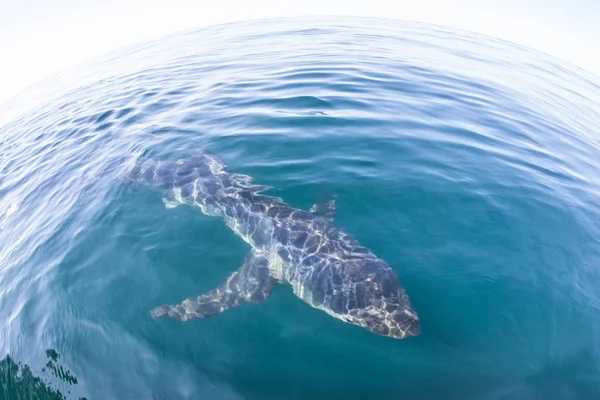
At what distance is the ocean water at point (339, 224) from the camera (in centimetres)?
786

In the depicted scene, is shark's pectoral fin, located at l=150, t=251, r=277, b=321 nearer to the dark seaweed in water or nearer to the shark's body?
the shark's body

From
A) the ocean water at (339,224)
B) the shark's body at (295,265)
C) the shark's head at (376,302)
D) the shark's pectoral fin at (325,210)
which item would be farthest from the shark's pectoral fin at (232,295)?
the shark's pectoral fin at (325,210)

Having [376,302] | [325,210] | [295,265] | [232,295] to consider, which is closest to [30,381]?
[232,295]

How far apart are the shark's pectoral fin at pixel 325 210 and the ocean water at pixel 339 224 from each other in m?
0.48

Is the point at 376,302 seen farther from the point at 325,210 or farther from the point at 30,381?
the point at 30,381

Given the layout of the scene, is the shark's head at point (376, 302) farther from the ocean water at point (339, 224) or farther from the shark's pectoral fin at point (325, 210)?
the shark's pectoral fin at point (325, 210)

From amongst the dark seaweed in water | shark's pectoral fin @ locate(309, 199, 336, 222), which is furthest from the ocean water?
shark's pectoral fin @ locate(309, 199, 336, 222)

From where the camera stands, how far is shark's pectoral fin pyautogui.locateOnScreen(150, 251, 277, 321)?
9125 mm

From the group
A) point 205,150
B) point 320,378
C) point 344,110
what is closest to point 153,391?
point 320,378

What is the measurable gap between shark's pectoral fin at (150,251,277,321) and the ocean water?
0.27 metres

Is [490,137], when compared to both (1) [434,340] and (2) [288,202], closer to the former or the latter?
(2) [288,202]

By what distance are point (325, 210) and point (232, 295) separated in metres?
4.08

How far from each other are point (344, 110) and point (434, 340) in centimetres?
1273

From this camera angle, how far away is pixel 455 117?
1819 centimetres
